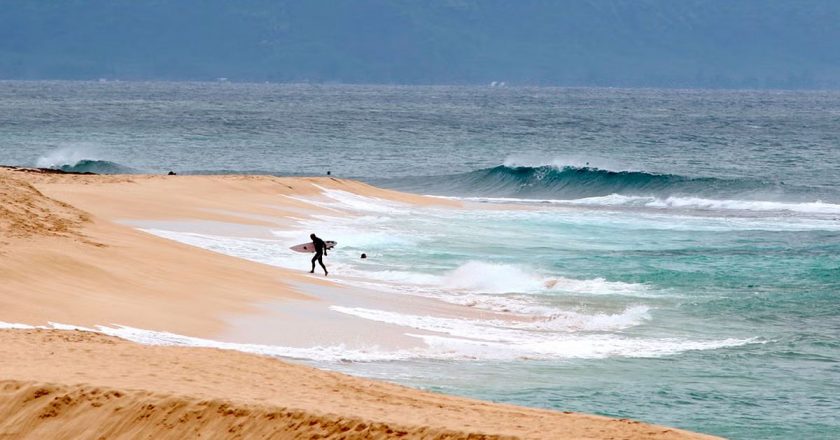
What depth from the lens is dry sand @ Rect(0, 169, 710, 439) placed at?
12164 millimetres

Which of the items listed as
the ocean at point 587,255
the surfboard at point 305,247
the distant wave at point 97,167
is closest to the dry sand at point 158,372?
the ocean at point 587,255

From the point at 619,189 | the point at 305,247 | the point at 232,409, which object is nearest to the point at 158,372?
the point at 232,409

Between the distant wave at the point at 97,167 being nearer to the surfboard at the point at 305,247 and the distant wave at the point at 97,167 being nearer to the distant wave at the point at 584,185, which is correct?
the distant wave at the point at 584,185

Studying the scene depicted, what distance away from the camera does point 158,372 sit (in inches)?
552

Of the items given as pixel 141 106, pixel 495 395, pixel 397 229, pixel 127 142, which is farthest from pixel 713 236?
pixel 141 106

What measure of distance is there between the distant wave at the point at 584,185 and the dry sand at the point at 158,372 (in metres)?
36.2

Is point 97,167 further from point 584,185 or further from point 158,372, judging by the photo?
point 158,372

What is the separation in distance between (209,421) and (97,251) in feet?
39.5

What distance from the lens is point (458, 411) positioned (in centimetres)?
1305

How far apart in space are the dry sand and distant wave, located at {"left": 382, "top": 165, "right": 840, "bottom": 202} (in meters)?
36.2

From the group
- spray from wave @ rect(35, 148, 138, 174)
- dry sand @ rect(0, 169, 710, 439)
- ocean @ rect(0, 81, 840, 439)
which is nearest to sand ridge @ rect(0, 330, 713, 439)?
dry sand @ rect(0, 169, 710, 439)

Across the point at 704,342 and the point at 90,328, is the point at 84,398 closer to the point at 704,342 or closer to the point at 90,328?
the point at 90,328

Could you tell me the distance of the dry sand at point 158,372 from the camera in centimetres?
1216

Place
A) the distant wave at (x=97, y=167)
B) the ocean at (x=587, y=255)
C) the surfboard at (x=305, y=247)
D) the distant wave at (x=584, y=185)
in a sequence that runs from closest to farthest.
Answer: the ocean at (x=587, y=255) < the surfboard at (x=305, y=247) < the distant wave at (x=584, y=185) < the distant wave at (x=97, y=167)
